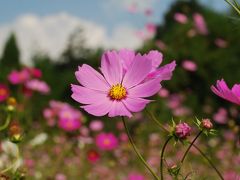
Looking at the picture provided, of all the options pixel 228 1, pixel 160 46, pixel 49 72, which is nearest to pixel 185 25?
pixel 160 46

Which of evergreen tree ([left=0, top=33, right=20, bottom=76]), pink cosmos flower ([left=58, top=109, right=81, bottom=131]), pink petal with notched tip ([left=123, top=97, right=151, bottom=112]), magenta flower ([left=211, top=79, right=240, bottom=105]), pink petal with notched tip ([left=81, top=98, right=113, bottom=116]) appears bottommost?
evergreen tree ([left=0, top=33, right=20, bottom=76])

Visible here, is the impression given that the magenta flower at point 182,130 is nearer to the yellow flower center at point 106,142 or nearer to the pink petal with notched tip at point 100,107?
the pink petal with notched tip at point 100,107

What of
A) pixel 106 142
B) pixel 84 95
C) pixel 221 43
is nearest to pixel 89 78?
pixel 84 95

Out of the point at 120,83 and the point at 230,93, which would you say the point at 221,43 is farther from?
the point at 230,93

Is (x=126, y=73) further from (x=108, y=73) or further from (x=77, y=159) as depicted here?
(x=77, y=159)

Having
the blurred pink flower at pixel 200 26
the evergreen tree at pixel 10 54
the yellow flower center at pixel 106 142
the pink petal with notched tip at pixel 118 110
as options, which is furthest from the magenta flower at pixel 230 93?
the evergreen tree at pixel 10 54

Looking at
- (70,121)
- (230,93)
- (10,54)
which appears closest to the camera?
(230,93)

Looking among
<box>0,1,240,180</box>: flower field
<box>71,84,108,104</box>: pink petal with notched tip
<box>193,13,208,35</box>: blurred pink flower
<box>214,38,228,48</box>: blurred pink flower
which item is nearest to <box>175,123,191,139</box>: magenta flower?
<box>0,1,240,180</box>: flower field

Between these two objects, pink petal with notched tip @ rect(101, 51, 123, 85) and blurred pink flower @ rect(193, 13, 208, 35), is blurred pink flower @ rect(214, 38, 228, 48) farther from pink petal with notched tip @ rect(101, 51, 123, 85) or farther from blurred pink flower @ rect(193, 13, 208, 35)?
pink petal with notched tip @ rect(101, 51, 123, 85)
